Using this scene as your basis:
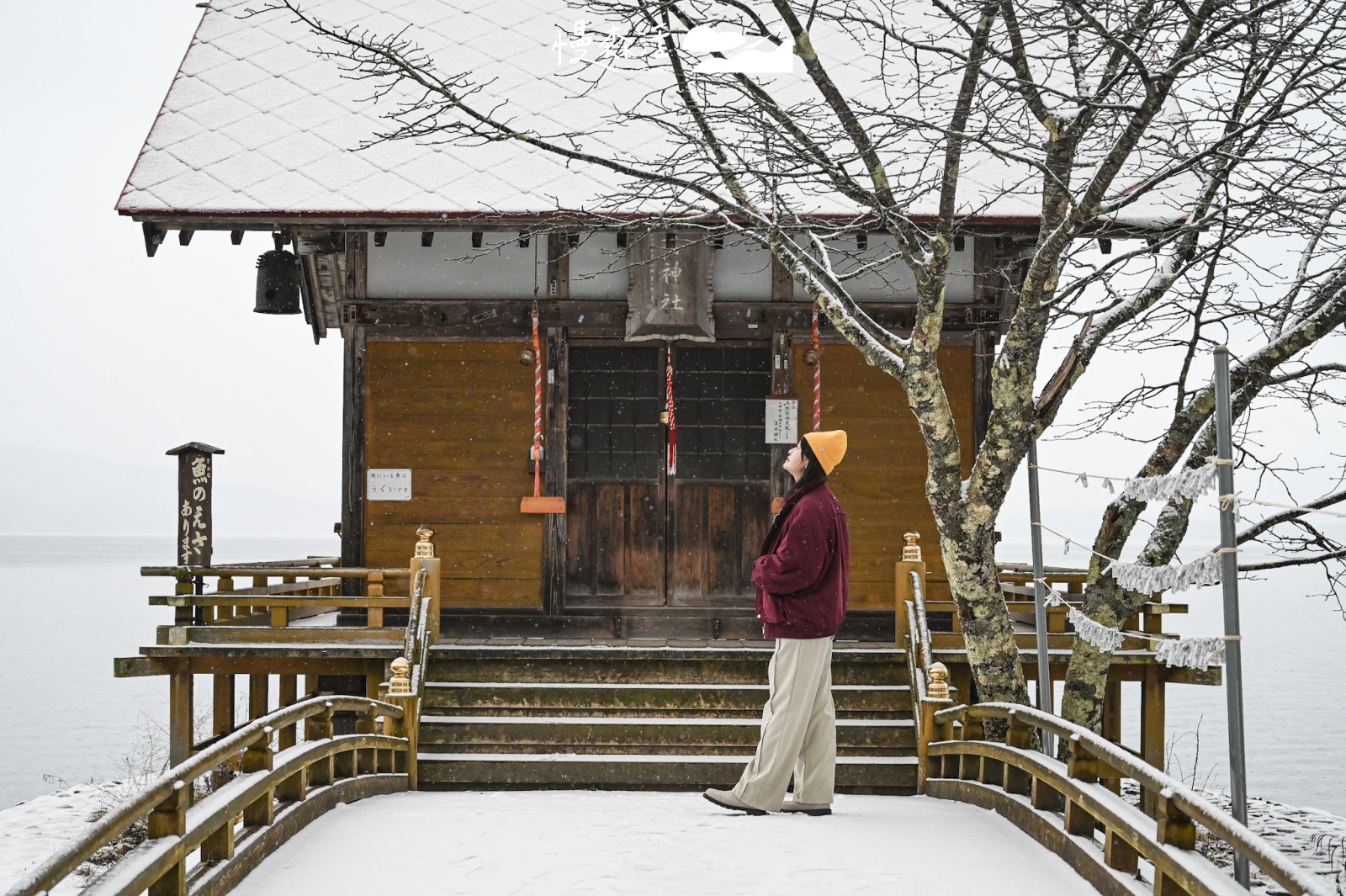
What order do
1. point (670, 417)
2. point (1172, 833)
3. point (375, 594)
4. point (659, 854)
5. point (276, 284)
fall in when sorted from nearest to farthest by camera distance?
point (1172, 833), point (659, 854), point (375, 594), point (670, 417), point (276, 284)

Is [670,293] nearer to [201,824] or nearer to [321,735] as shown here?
[321,735]

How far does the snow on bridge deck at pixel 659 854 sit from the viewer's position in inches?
211

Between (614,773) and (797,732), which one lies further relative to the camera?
(614,773)

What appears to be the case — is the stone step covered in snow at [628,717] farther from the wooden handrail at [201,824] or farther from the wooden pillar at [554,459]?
the wooden handrail at [201,824]

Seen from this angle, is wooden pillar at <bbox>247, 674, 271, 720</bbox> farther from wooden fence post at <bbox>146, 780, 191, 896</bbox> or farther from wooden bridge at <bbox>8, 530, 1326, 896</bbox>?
wooden fence post at <bbox>146, 780, 191, 896</bbox>

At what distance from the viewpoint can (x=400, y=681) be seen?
8945 millimetres

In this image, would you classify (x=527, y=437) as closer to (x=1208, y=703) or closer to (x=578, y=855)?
(x=578, y=855)

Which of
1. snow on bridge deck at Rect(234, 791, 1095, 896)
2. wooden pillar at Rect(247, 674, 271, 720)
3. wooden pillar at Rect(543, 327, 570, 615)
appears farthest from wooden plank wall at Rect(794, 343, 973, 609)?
wooden pillar at Rect(247, 674, 271, 720)

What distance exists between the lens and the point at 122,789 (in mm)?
16266

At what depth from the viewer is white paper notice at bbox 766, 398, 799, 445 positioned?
39.9ft

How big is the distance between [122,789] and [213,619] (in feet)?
23.2

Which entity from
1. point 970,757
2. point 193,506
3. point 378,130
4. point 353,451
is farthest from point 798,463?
point 378,130

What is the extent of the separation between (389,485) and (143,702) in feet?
92.3

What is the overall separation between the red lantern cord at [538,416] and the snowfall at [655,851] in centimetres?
434
